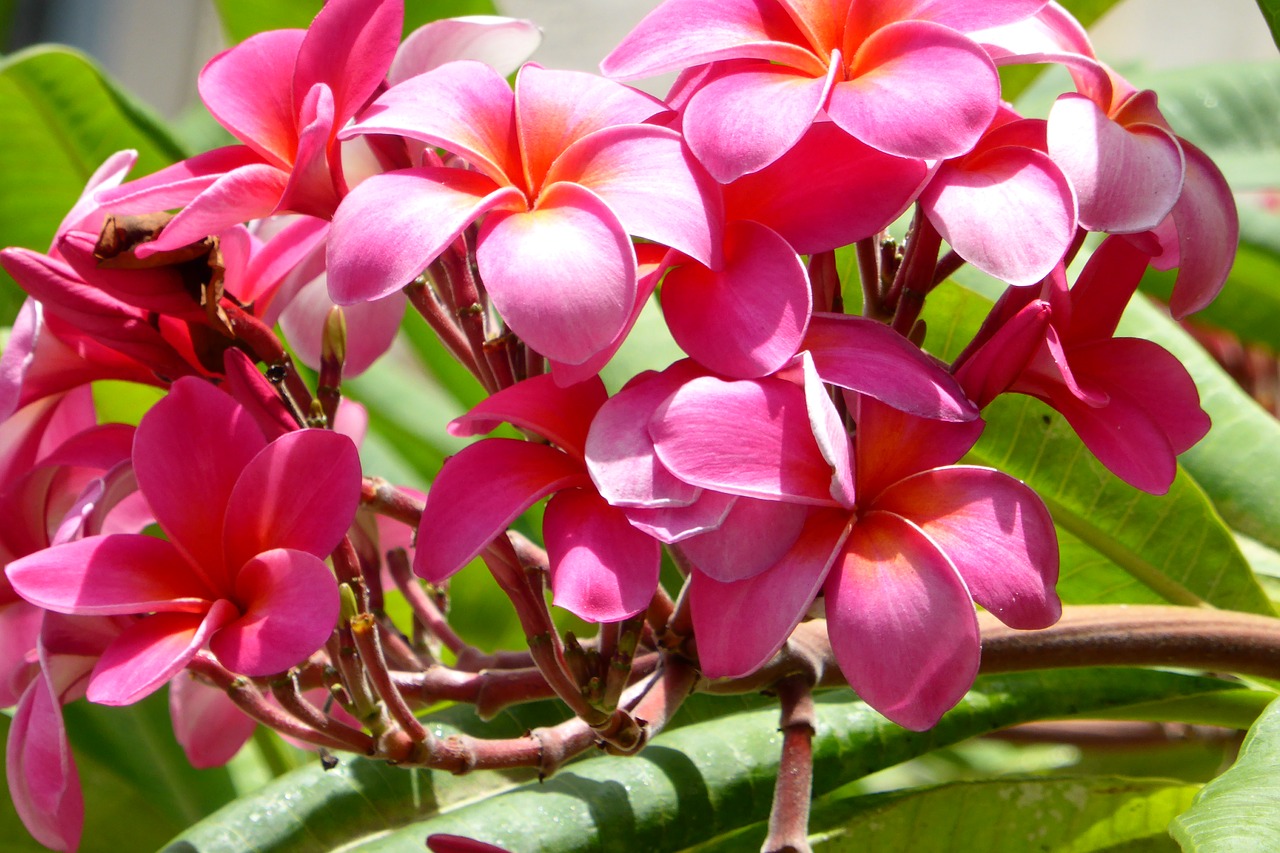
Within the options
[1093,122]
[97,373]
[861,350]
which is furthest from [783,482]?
[97,373]

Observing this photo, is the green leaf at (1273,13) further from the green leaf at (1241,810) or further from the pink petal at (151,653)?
the pink petal at (151,653)

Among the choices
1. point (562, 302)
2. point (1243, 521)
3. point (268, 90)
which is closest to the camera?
Result: point (562, 302)

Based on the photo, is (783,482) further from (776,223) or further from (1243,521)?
(1243,521)

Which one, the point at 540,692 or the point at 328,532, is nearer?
the point at 328,532

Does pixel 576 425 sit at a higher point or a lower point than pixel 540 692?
higher

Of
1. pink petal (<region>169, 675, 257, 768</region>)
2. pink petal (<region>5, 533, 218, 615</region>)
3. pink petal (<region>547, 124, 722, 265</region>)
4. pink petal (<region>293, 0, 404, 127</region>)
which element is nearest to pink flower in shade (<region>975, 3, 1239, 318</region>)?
pink petal (<region>547, 124, 722, 265</region>)

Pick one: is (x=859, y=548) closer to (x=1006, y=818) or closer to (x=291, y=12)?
(x=1006, y=818)

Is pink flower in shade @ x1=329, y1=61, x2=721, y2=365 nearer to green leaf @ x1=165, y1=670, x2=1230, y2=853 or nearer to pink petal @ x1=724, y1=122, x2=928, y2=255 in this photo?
pink petal @ x1=724, y1=122, x2=928, y2=255

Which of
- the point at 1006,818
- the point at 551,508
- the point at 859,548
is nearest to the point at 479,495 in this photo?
the point at 551,508

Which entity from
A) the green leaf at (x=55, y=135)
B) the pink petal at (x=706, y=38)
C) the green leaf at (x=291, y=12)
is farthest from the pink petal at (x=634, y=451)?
the green leaf at (x=55, y=135)
